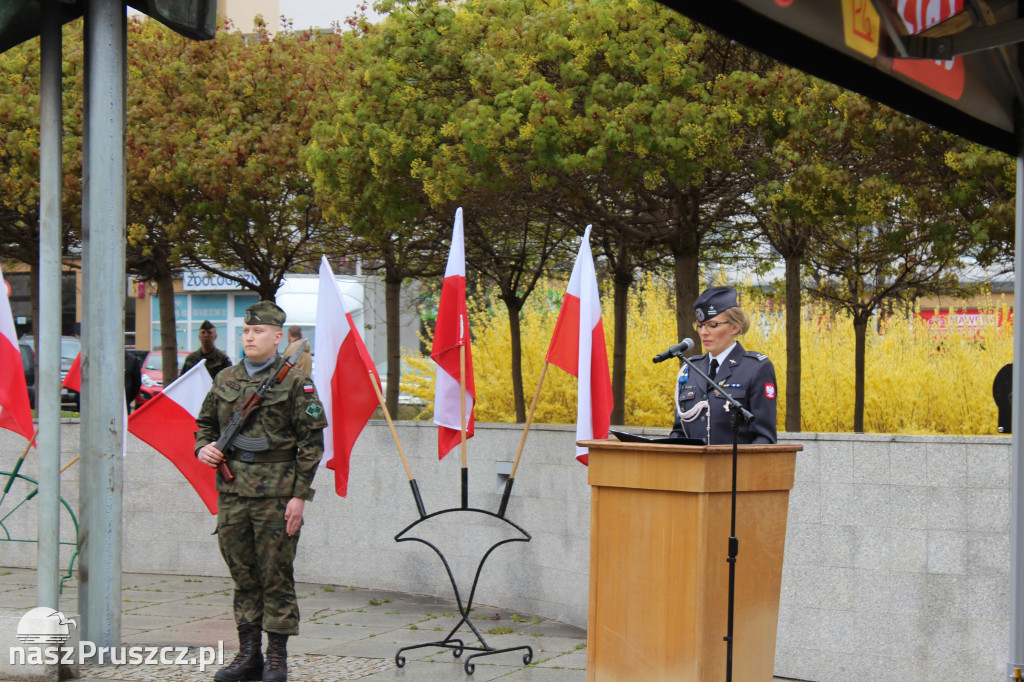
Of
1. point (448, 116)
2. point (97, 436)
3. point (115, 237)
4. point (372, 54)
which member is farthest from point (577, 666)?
point (372, 54)

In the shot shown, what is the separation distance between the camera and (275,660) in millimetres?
6379

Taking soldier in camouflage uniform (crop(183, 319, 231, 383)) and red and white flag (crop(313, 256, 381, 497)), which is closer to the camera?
red and white flag (crop(313, 256, 381, 497))

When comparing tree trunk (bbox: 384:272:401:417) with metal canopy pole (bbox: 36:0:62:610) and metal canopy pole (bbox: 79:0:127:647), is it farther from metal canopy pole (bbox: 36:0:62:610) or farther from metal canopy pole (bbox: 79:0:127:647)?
metal canopy pole (bbox: 36:0:62:610)

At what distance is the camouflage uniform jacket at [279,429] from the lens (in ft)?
20.9

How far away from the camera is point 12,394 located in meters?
7.51

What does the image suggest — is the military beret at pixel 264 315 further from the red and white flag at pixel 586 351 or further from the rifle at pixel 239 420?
the red and white flag at pixel 586 351

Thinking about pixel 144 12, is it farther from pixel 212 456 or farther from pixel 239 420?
pixel 212 456

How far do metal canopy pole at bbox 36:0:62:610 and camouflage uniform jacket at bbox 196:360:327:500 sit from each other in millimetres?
898

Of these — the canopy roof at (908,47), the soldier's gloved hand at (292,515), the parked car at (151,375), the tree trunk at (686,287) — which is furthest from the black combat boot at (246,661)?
the parked car at (151,375)

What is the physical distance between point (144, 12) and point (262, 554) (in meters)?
3.26

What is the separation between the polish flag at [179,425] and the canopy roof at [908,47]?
5273 mm

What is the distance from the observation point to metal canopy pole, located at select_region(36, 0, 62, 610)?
657 cm

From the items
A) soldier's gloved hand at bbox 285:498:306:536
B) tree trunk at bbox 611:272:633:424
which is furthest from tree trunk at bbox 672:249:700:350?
soldier's gloved hand at bbox 285:498:306:536

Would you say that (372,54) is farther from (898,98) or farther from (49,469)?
(898,98)
